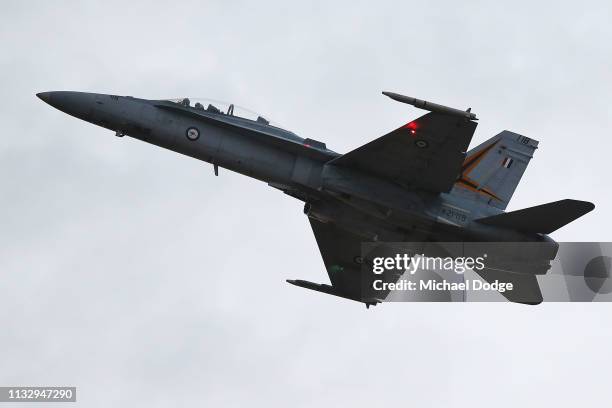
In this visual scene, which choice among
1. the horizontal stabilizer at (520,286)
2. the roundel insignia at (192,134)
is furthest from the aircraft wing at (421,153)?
the roundel insignia at (192,134)

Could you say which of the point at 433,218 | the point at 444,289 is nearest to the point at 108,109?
the point at 433,218

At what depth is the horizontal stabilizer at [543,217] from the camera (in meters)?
25.5

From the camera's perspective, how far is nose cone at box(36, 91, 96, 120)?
27.5m

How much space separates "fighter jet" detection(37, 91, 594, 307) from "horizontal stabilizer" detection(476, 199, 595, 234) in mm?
27

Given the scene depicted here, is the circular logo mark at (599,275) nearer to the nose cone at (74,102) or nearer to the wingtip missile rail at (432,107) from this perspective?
the wingtip missile rail at (432,107)

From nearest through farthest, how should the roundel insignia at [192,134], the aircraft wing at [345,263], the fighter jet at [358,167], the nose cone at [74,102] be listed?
the fighter jet at [358,167], the roundel insignia at [192,134], the nose cone at [74,102], the aircraft wing at [345,263]

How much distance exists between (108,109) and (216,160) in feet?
11.3

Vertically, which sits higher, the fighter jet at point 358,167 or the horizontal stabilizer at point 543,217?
the fighter jet at point 358,167

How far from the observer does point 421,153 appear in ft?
86.5

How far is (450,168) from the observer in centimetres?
2647

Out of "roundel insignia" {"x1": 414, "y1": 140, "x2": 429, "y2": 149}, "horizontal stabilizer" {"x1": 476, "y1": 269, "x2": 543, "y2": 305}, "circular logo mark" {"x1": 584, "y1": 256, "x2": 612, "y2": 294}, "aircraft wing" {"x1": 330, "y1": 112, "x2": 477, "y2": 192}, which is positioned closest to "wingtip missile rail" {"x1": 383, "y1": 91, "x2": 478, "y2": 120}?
"aircraft wing" {"x1": 330, "y1": 112, "x2": 477, "y2": 192}

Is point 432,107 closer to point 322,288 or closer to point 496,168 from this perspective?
point 496,168

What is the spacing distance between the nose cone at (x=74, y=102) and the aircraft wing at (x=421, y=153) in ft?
23.5

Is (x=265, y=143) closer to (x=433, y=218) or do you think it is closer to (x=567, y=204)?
(x=433, y=218)
